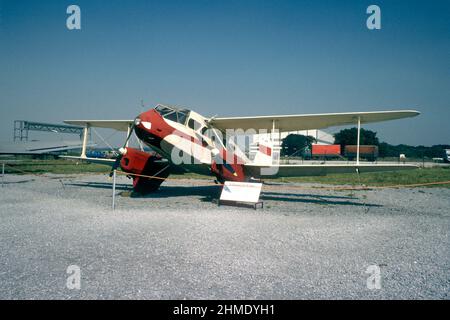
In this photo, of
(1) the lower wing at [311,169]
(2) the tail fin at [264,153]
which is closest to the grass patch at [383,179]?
(2) the tail fin at [264,153]

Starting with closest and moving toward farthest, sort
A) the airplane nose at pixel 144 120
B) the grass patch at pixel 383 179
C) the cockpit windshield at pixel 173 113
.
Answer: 1. the airplane nose at pixel 144 120
2. the cockpit windshield at pixel 173 113
3. the grass patch at pixel 383 179

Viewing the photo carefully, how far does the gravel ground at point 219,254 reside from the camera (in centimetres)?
343

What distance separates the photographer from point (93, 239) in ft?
17.9

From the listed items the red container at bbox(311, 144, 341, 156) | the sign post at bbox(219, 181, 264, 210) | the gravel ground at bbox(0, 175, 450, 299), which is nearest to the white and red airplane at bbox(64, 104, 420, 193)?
the sign post at bbox(219, 181, 264, 210)

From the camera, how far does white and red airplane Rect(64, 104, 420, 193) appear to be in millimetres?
9859

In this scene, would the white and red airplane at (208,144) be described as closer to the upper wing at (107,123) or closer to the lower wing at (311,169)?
the lower wing at (311,169)

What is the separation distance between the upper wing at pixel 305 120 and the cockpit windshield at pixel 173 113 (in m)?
1.46

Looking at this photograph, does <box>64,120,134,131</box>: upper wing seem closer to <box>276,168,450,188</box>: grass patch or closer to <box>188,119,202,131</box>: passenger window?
<box>188,119,202,131</box>: passenger window

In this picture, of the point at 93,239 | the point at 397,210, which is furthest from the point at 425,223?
the point at 93,239

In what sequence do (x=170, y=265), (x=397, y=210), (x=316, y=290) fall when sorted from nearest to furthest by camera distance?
(x=316, y=290) < (x=170, y=265) < (x=397, y=210)
